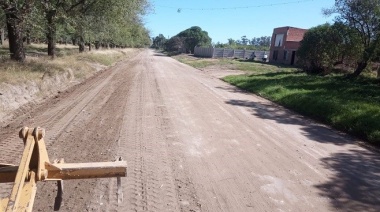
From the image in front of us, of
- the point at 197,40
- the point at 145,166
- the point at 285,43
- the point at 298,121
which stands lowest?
the point at 298,121

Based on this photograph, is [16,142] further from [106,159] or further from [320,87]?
[320,87]

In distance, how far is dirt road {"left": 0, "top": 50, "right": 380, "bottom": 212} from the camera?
4.70 m

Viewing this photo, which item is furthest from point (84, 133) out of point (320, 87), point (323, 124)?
point (320, 87)

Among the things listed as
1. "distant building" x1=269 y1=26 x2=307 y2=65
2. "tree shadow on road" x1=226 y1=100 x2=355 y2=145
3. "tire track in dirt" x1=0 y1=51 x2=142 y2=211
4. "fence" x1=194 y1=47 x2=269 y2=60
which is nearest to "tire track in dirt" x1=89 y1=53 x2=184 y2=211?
"tire track in dirt" x1=0 y1=51 x2=142 y2=211

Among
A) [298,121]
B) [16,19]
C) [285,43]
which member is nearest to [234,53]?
[285,43]

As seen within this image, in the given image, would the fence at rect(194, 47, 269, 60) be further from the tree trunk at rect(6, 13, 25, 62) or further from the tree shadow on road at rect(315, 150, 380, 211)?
the tree shadow on road at rect(315, 150, 380, 211)

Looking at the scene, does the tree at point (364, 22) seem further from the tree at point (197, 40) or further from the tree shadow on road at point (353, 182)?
the tree at point (197, 40)

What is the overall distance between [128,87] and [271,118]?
24.2ft

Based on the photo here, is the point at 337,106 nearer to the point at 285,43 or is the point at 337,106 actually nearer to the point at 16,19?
the point at 16,19

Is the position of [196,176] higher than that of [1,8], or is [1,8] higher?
[1,8]

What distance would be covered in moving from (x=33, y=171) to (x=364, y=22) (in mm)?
26101

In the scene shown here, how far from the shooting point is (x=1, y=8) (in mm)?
14172

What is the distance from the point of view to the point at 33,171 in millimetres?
2797

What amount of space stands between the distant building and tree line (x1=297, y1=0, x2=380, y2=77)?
23.1 m
